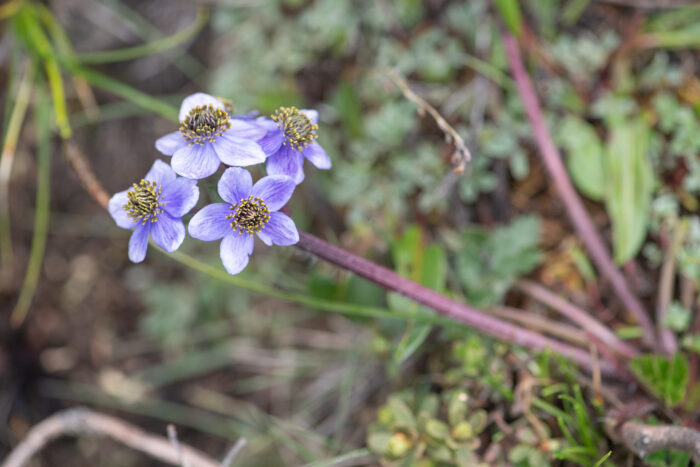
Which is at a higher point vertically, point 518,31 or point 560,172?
point 518,31

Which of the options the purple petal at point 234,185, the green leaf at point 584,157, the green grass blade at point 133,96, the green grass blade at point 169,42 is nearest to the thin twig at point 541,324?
the green leaf at point 584,157

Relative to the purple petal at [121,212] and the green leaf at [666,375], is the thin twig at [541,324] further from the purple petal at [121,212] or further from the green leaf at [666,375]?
the purple petal at [121,212]

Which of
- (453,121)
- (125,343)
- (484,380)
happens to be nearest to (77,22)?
(125,343)

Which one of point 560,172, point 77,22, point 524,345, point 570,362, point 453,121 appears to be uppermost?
point 77,22

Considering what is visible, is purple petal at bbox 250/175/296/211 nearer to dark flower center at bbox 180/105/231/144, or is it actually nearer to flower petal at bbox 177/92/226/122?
dark flower center at bbox 180/105/231/144

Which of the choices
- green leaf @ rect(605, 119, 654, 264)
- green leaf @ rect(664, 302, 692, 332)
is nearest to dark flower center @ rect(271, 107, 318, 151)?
green leaf @ rect(605, 119, 654, 264)

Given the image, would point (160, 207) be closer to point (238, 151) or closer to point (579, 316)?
point (238, 151)

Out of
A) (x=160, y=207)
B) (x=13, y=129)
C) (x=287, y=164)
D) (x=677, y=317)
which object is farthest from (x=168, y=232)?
(x=677, y=317)

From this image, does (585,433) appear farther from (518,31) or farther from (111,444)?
(111,444)
